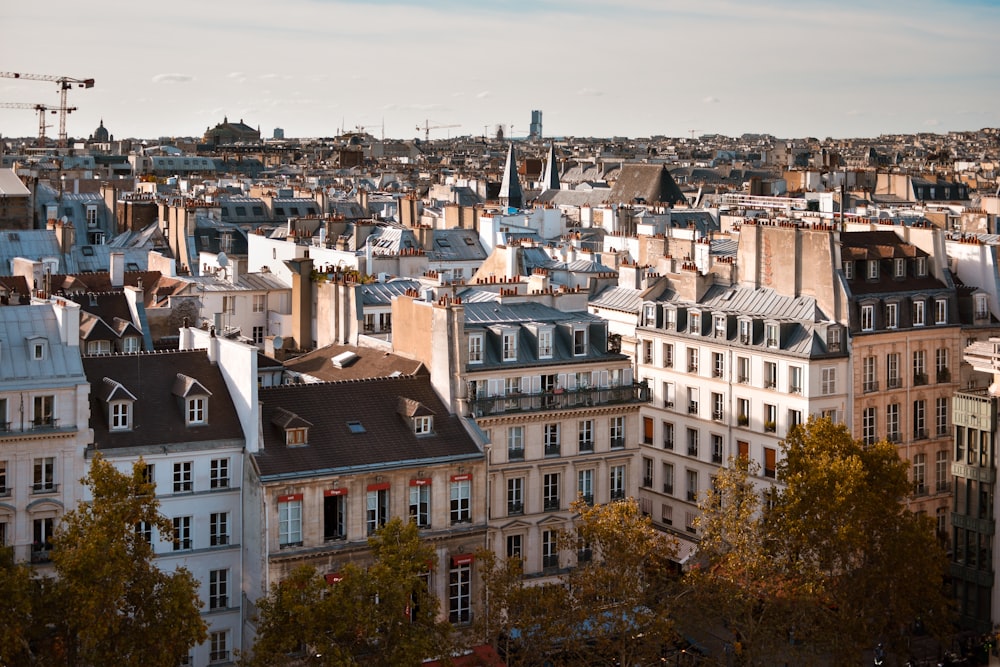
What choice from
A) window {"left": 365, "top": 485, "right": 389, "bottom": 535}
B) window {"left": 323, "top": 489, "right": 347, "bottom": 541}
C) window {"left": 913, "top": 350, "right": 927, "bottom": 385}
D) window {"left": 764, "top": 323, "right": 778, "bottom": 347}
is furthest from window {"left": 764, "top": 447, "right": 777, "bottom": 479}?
window {"left": 323, "top": 489, "right": 347, "bottom": 541}

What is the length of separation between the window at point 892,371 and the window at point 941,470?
10.2ft

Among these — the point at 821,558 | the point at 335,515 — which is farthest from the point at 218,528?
the point at 821,558

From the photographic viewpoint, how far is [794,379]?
189ft

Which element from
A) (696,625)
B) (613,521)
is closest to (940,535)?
(696,625)

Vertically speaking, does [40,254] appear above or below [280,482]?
above

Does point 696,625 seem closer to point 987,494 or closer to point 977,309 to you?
point 987,494

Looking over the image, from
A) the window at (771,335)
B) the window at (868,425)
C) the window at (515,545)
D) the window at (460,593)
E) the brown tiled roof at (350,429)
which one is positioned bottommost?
the window at (460,593)

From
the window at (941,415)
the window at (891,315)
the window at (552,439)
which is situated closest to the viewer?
the window at (552,439)

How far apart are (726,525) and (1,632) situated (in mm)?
19514

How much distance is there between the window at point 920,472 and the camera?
195 feet

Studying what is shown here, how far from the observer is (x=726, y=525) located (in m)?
46.9

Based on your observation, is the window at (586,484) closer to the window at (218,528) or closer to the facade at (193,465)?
the facade at (193,465)

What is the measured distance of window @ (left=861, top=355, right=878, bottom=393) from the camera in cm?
5806

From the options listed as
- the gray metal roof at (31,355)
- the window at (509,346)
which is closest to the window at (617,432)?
the window at (509,346)
